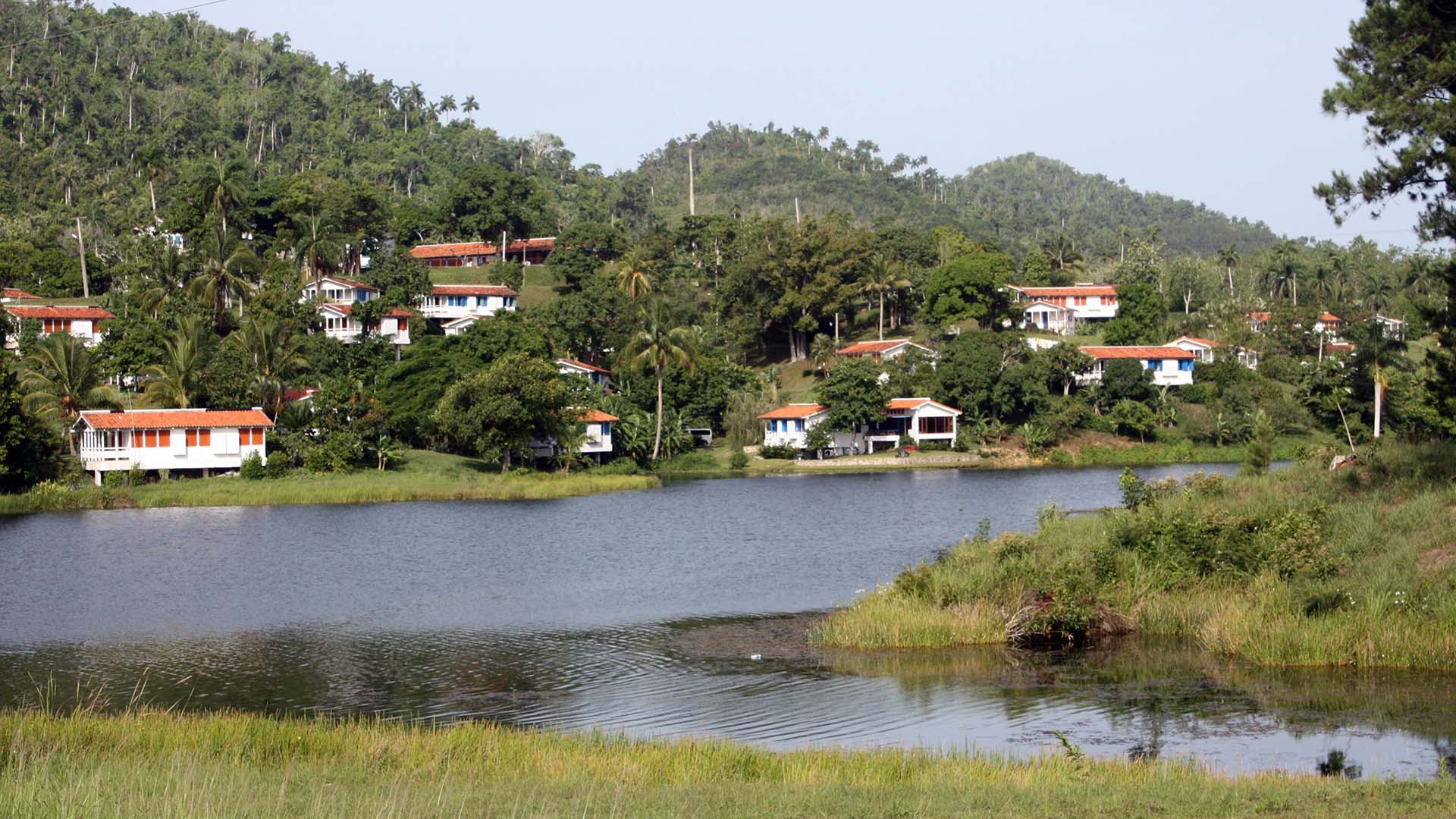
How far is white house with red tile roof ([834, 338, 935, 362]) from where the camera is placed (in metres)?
95.3

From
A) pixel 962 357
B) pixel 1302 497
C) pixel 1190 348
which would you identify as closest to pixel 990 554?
pixel 1302 497

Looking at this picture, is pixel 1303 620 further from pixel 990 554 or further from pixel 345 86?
pixel 345 86

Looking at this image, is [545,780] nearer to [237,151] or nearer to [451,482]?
[451,482]

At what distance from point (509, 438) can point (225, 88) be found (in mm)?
125872

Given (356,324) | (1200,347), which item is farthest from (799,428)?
(1200,347)

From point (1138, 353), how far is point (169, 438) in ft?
211

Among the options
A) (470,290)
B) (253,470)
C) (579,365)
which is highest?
(470,290)

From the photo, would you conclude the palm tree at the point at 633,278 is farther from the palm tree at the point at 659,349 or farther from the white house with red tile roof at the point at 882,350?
the white house with red tile roof at the point at 882,350

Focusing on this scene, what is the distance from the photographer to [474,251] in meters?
118

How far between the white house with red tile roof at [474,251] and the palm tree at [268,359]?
136 feet

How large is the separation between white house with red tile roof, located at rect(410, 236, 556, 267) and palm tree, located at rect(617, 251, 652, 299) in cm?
1771

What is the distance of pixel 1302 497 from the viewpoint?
2995 centimetres

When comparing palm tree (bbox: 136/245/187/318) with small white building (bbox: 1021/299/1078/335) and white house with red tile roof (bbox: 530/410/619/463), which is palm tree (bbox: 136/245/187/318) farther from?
small white building (bbox: 1021/299/1078/335)

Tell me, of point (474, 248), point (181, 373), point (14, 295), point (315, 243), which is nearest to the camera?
point (181, 373)
